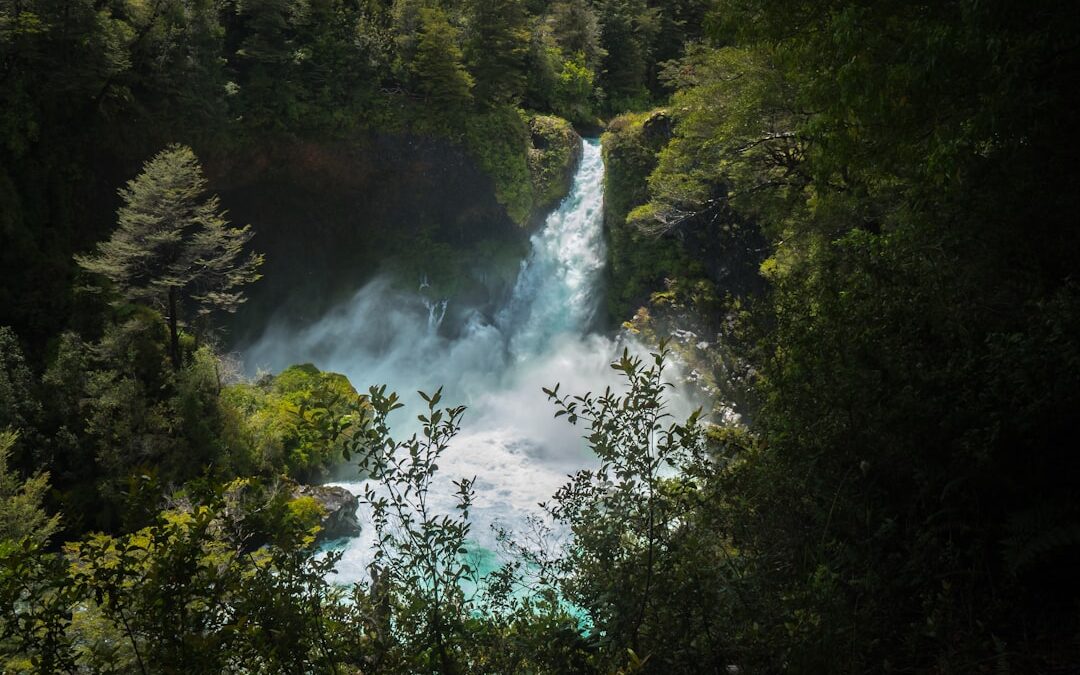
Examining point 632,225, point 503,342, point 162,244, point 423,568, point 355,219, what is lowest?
point 423,568

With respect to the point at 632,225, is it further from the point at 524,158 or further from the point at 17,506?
the point at 17,506

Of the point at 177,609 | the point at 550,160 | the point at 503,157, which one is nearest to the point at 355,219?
the point at 503,157

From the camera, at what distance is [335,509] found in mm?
13586

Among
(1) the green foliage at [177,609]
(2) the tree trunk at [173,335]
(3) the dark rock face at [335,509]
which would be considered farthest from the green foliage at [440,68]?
(1) the green foliage at [177,609]

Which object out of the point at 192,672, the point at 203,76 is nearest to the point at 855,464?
the point at 192,672

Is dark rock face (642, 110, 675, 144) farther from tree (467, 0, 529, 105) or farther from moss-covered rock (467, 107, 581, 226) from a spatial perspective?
tree (467, 0, 529, 105)

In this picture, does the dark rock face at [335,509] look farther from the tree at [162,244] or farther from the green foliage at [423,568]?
the green foliage at [423,568]

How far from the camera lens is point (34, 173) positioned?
16.8 metres

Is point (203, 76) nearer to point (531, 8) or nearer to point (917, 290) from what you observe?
point (531, 8)

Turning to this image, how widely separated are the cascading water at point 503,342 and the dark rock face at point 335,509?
443cm

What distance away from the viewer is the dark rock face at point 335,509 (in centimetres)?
1349

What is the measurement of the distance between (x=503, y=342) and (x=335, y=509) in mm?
10038

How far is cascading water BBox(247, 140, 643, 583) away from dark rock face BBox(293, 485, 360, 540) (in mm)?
4429

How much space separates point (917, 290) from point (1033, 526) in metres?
1.53
